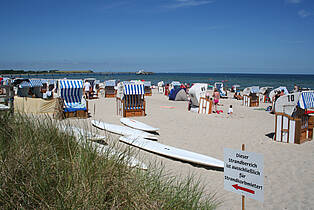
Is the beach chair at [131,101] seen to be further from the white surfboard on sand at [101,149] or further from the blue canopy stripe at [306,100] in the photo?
the white surfboard on sand at [101,149]

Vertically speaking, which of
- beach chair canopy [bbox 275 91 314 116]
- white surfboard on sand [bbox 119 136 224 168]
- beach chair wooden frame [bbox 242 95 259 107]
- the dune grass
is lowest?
white surfboard on sand [bbox 119 136 224 168]

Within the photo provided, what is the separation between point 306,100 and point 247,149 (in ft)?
8.77

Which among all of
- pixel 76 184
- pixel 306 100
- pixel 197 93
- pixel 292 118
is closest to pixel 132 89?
pixel 197 93

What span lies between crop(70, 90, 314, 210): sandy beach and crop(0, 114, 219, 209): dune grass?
0.66 m

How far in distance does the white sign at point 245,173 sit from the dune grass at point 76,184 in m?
0.44

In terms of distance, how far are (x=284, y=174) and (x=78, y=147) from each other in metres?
4.27

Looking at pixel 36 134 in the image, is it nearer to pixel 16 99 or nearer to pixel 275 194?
pixel 275 194

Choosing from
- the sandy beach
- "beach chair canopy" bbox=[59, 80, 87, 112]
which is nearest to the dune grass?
the sandy beach

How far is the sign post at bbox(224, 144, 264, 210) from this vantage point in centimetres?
271

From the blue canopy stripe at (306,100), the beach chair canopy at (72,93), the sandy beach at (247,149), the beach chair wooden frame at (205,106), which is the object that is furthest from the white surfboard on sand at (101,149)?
the beach chair wooden frame at (205,106)

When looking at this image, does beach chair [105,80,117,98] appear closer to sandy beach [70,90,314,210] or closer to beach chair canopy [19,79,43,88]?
beach chair canopy [19,79,43,88]

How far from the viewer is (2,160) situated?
2.76 meters

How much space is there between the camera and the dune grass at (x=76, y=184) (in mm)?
2316

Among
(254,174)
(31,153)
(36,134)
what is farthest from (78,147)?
(254,174)
